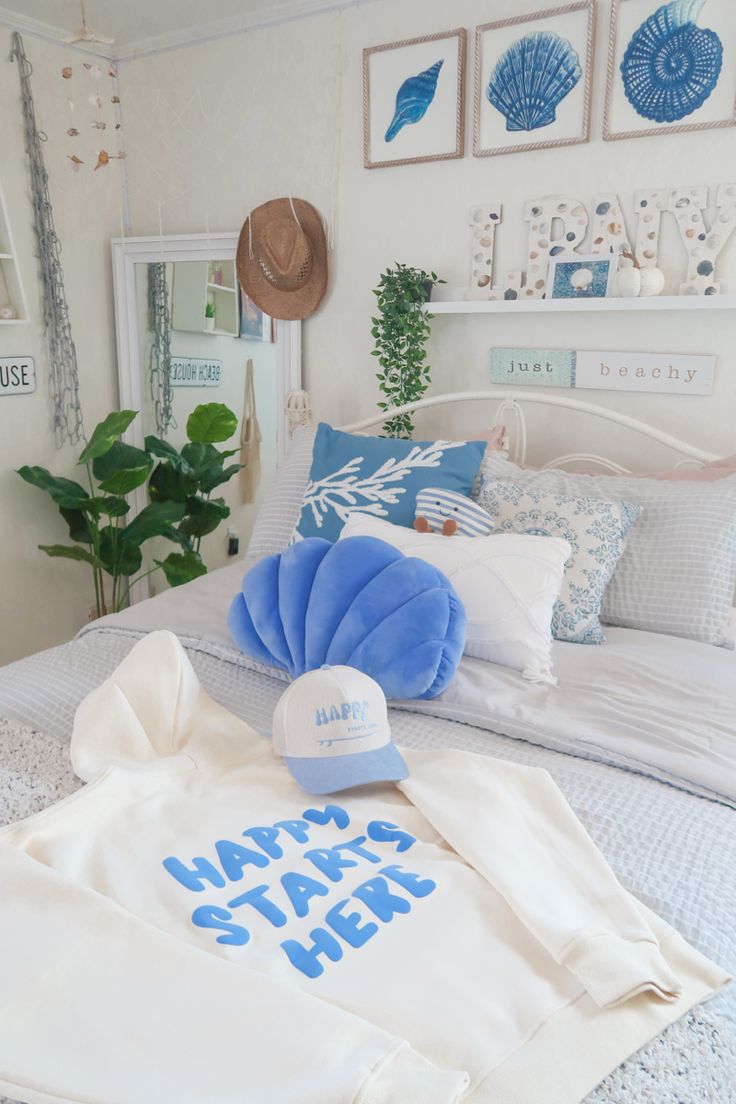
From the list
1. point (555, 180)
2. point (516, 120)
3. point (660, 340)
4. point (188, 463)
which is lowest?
point (188, 463)

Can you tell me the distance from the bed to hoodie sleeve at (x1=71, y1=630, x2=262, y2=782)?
65 millimetres

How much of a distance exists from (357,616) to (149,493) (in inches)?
72.9

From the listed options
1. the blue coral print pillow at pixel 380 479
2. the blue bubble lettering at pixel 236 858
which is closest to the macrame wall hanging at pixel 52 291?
the blue coral print pillow at pixel 380 479

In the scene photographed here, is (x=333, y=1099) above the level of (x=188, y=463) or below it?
below

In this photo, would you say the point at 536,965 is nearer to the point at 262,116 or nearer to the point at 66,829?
the point at 66,829

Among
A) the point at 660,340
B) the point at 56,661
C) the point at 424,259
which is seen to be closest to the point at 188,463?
the point at 424,259

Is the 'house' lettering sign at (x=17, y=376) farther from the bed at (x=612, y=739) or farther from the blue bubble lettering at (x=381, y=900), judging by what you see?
the blue bubble lettering at (x=381, y=900)

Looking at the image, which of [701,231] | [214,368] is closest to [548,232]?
[701,231]

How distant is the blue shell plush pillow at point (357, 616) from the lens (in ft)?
4.91

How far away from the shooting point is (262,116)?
2.82 metres

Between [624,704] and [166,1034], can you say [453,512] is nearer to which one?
[624,704]

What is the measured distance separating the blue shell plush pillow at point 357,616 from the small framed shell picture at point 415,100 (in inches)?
57.7

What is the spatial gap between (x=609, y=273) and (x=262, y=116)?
1361 mm

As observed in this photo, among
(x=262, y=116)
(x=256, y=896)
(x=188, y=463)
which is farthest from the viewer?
(x=188, y=463)
